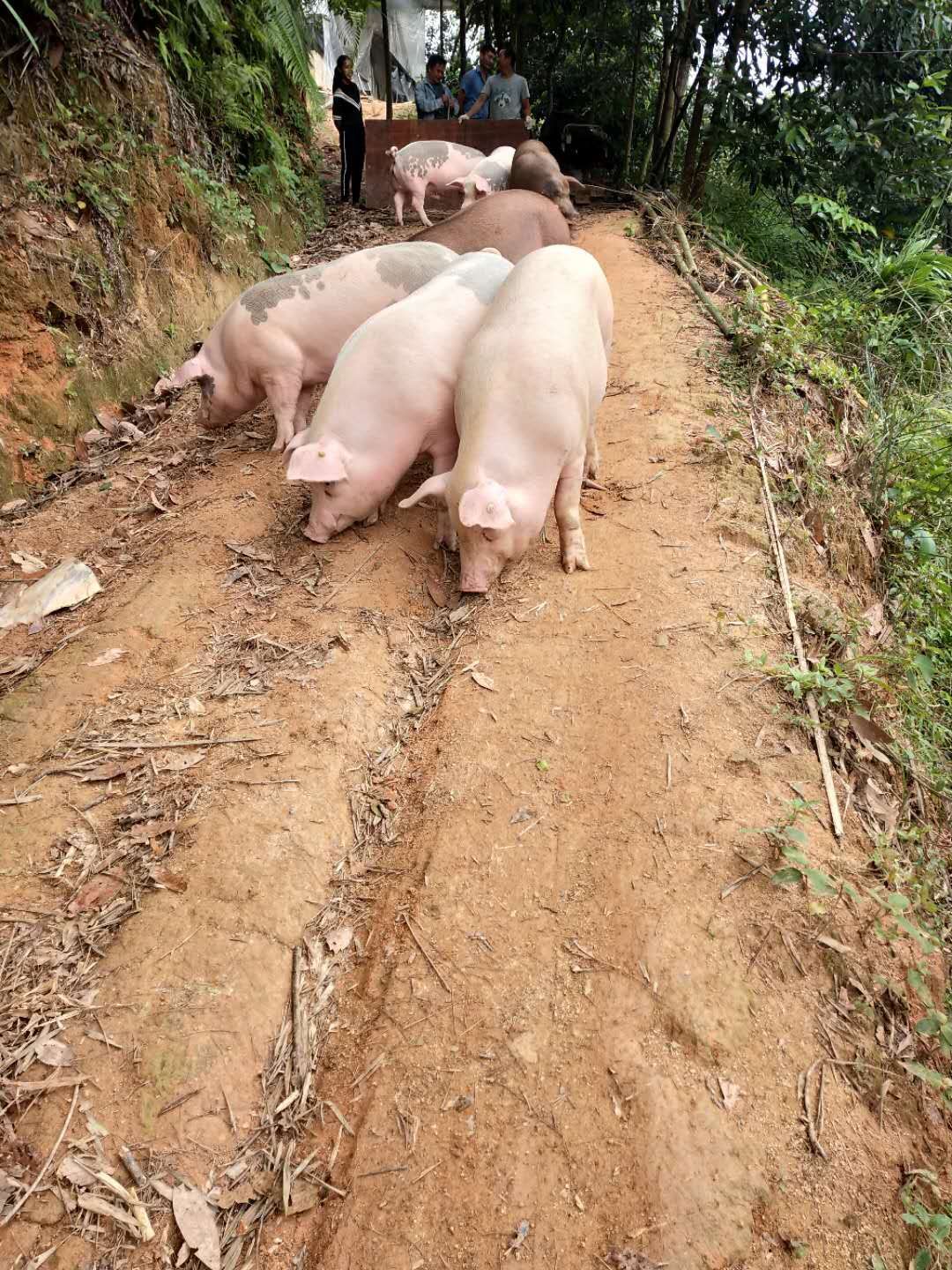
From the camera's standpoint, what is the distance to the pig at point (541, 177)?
9055 mm

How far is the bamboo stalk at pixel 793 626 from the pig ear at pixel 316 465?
7.36 ft

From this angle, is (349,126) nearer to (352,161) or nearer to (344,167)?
(352,161)

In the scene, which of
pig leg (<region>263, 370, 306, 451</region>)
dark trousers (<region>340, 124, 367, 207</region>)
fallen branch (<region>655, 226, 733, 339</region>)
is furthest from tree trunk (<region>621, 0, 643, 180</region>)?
pig leg (<region>263, 370, 306, 451</region>)

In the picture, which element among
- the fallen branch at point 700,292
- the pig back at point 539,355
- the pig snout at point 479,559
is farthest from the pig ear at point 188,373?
the fallen branch at point 700,292

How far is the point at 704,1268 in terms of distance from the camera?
174 cm

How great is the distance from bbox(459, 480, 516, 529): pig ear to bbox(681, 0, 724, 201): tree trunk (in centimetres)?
831

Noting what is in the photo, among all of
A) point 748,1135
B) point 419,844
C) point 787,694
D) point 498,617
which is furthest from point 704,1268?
point 498,617

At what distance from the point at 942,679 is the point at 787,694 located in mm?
1625

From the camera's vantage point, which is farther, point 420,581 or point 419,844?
point 420,581

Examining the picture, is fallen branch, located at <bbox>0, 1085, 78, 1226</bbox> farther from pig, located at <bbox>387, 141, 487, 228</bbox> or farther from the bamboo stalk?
pig, located at <bbox>387, 141, 487, 228</bbox>

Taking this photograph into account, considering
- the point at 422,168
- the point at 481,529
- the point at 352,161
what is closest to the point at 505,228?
the point at 422,168

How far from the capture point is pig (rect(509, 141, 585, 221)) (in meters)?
9.05

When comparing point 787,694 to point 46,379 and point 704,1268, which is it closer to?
point 704,1268

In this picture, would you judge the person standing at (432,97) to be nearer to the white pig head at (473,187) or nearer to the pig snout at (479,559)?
the white pig head at (473,187)
